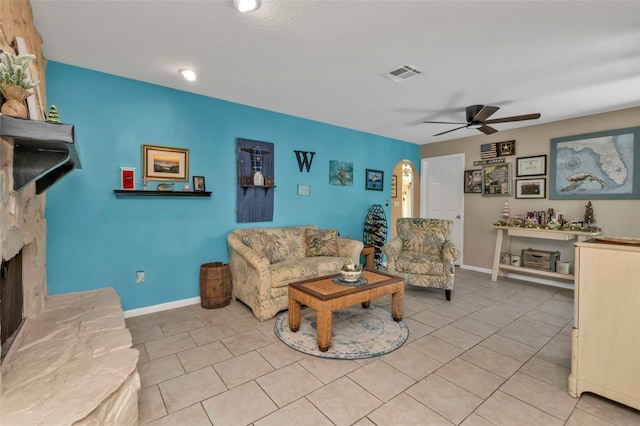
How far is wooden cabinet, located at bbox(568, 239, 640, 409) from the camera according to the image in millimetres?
1723

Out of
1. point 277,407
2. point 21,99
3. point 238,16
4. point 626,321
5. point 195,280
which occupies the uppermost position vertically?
point 238,16

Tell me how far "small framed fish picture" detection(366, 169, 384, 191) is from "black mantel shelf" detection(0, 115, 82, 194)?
4.21m

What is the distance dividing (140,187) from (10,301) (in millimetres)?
1611

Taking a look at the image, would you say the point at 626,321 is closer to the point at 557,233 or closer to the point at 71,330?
the point at 557,233

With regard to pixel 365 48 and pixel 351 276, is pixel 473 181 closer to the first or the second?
pixel 351 276

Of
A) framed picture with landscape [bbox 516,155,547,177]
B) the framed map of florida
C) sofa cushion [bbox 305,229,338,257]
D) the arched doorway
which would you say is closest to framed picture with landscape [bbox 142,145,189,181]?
sofa cushion [bbox 305,229,338,257]

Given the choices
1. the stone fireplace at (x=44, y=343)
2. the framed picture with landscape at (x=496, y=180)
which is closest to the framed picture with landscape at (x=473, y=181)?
the framed picture with landscape at (x=496, y=180)

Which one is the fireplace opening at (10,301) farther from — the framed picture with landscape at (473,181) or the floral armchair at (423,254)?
the framed picture with landscape at (473,181)

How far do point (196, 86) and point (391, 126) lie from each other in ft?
9.73

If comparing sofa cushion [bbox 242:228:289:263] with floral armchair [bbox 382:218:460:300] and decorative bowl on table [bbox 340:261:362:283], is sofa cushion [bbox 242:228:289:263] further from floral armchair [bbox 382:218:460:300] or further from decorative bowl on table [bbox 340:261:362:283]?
floral armchair [bbox 382:218:460:300]

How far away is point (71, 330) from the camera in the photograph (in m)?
1.87

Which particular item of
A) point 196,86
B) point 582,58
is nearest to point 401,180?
point 582,58

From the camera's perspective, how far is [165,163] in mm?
3234

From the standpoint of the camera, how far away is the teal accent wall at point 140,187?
2.76m
